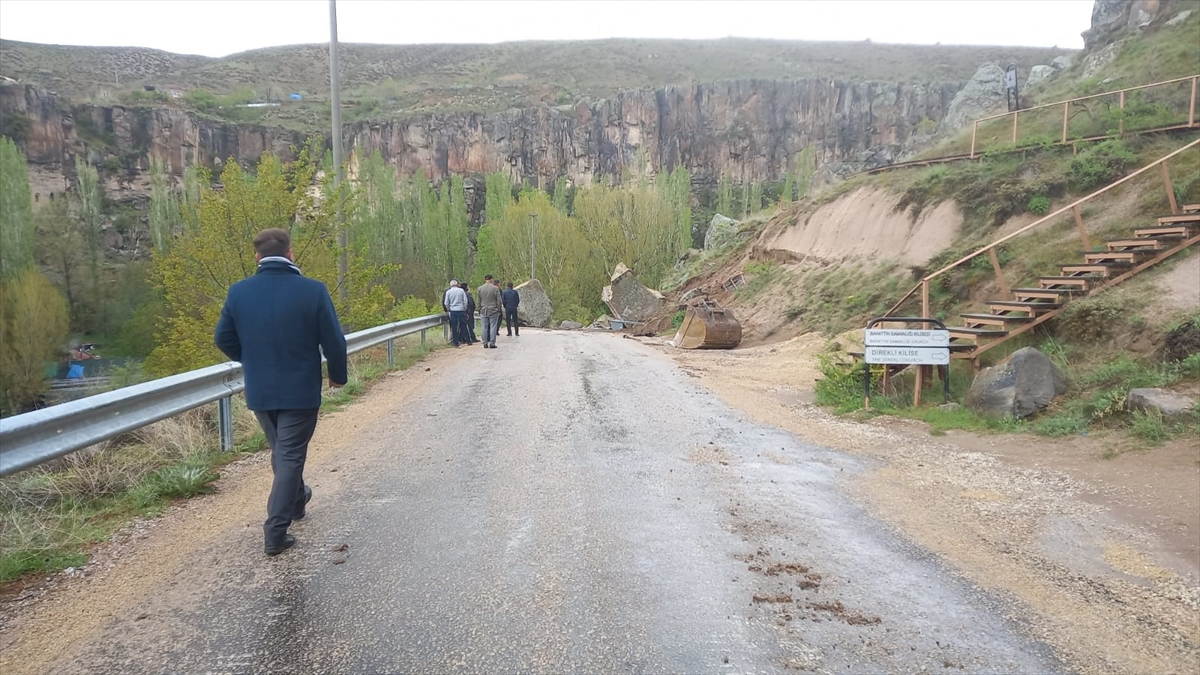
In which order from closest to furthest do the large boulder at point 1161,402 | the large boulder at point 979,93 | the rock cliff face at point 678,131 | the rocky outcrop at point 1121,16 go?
the large boulder at point 1161,402 < the rocky outcrop at point 1121,16 < the large boulder at point 979,93 < the rock cliff face at point 678,131

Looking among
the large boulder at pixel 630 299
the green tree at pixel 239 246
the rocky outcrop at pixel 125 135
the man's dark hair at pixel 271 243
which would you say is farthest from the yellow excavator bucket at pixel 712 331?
the rocky outcrop at pixel 125 135

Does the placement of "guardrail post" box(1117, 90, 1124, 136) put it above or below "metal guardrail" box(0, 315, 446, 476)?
above

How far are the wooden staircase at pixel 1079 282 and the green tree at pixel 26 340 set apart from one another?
125 ft

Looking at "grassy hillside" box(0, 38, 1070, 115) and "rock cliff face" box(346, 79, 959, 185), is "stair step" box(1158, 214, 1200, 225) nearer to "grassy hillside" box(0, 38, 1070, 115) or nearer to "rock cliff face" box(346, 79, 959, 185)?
"rock cliff face" box(346, 79, 959, 185)

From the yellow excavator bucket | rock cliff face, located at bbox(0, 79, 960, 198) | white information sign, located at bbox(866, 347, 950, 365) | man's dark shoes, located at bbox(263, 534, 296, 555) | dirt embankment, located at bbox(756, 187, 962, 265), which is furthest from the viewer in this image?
rock cliff face, located at bbox(0, 79, 960, 198)

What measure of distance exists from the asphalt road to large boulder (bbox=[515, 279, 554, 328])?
111 feet

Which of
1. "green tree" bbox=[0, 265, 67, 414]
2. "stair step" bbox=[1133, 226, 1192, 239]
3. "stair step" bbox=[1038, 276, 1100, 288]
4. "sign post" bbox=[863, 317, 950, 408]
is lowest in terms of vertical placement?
"green tree" bbox=[0, 265, 67, 414]

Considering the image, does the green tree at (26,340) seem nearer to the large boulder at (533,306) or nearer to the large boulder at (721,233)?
the large boulder at (533,306)

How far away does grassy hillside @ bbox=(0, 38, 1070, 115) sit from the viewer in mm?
119938

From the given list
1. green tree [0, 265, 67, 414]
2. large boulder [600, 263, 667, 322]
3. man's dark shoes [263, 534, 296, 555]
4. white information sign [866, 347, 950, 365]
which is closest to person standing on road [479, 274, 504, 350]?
white information sign [866, 347, 950, 365]

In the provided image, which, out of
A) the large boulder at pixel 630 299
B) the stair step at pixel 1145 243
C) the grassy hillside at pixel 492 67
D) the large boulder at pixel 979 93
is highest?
the grassy hillside at pixel 492 67

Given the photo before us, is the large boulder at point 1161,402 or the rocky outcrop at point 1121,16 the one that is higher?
the rocky outcrop at point 1121,16

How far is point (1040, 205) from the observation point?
15430 mm

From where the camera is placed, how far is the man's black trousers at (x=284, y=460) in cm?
431
